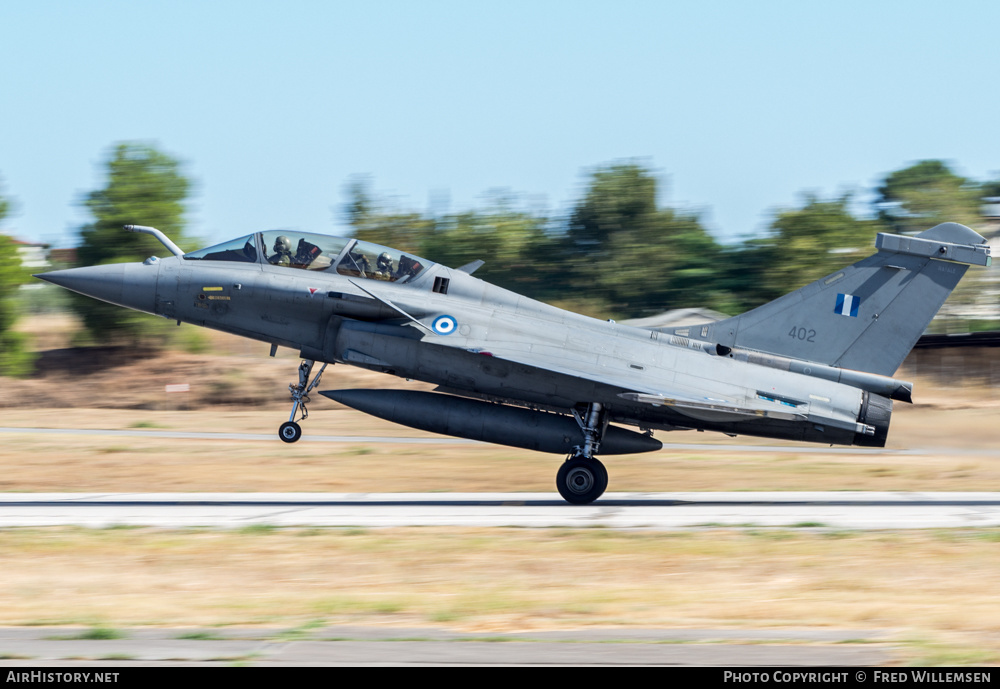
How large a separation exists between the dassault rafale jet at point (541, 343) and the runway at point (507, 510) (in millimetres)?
1138

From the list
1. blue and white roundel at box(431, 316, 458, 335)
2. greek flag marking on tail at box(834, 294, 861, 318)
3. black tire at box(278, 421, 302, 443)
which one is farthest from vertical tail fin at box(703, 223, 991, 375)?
black tire at box(278, 421, 302, 443)

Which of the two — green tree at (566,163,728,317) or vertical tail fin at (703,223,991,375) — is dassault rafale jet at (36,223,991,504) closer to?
vertical tail fin at (703,223,991,375)

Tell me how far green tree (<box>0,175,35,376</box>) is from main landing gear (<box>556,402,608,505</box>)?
38342mm

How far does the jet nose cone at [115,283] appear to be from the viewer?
15844 mm

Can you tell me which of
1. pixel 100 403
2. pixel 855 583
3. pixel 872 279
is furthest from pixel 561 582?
pixel 100 403

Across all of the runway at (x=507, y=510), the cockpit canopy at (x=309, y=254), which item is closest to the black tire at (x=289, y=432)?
the runway at (x=507, y=510)

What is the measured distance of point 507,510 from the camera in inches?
619

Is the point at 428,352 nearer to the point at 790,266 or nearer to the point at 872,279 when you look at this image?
the point at 872,279

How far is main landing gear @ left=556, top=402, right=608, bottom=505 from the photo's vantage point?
16.0 meters

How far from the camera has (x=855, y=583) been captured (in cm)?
Result: 1048

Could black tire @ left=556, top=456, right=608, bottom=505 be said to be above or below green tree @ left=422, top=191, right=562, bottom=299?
below

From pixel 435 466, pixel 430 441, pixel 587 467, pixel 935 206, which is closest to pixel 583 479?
pixel 587 467

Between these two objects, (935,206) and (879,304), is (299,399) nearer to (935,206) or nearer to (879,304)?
(879,304)

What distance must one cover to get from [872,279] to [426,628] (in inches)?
429
